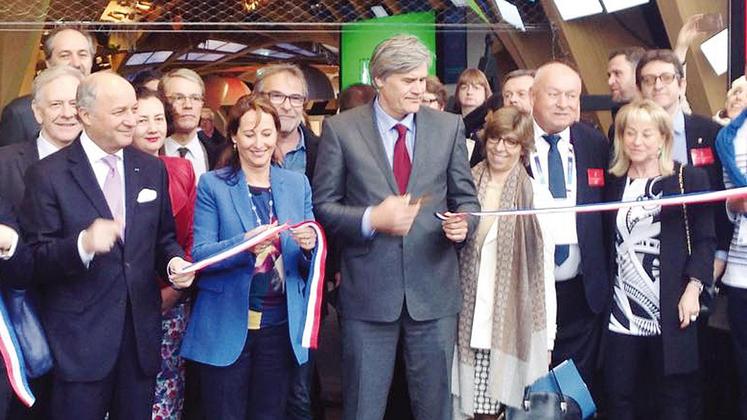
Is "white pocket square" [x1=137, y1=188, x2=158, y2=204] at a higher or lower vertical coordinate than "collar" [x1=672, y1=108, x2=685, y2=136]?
lower

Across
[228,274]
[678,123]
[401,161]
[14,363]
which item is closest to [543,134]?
[678,123]

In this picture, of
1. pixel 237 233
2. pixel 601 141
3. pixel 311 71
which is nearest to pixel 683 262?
pixel 601 141

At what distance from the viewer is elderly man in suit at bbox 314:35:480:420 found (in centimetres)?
327

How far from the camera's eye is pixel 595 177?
12.1 feet

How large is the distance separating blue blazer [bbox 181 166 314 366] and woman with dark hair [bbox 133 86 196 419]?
0.32 meters

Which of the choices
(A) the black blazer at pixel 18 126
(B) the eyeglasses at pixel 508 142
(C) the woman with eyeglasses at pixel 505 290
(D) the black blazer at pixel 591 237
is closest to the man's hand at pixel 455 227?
(C) the woman with eyeglasses at pixel 505 290

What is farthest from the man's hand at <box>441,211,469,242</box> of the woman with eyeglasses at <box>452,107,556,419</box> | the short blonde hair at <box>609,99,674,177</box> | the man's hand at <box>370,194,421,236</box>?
the short blonde hair at <box>609,99,674,177</box>

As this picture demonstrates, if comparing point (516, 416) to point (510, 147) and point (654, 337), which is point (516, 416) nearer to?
point (654, 337)

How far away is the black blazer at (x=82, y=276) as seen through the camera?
115 inches

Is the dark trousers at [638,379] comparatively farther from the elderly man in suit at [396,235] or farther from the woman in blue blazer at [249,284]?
the woman in blue blazer at [249,284]

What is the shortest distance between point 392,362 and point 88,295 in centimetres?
107

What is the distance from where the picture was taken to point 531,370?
11.4 feet

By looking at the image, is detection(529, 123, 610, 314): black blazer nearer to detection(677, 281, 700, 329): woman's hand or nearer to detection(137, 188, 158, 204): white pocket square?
detection(677, 281, 700, 329): woman's hand

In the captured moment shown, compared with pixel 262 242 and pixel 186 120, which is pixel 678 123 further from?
pixel 186 120
